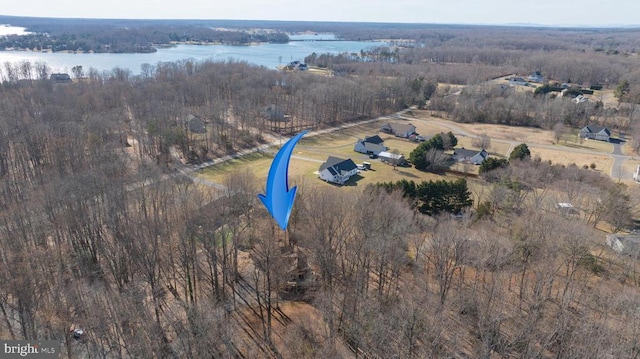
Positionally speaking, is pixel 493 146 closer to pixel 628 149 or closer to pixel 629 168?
pixel 629 168

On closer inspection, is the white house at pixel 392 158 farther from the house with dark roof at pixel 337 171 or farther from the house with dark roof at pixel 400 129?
the house with dark roof at pixel 400 129

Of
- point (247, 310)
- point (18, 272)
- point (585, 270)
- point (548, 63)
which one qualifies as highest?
point (548, 63)

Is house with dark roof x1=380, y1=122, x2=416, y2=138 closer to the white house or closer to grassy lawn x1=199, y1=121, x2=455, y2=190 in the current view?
grassy lawn x1=199, y1=121, x2=455, y2=190

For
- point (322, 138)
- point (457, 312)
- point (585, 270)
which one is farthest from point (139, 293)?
point (322, 138)

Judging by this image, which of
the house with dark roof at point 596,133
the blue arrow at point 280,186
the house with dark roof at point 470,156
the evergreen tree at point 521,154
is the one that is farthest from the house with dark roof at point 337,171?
the house with dark roof at point 596,133

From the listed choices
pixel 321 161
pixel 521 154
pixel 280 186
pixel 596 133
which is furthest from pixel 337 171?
pixel 596 133

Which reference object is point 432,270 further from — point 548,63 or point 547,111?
point 548,63

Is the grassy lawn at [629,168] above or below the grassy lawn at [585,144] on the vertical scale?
below
